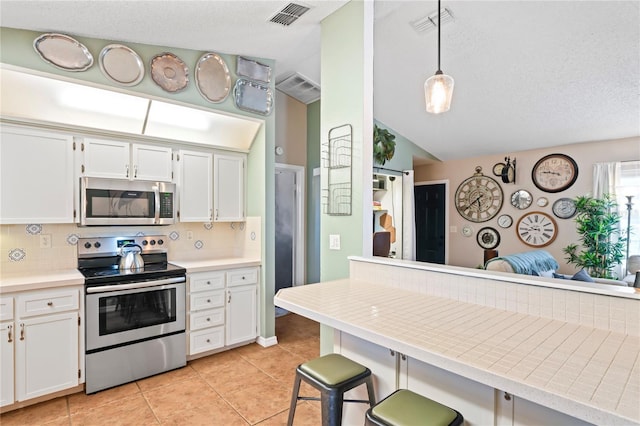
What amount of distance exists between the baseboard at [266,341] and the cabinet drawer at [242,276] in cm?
61

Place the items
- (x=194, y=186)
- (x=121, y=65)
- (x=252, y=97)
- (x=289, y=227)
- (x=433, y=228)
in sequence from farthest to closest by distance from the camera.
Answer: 1. (x=289, y=227)
2. (x=433, y=228)
3. (x=252, y=97)
4. (x=194, y=186)
5. (x=121, y=65)

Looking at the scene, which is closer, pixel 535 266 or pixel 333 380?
pixel 333 380

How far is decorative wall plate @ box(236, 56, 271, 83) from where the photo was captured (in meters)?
3.28

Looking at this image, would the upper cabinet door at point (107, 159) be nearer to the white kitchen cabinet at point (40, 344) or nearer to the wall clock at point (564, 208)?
the white kitchen cabinet at point (40, 344)

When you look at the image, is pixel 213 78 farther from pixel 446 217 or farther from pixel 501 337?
pixel 446 217

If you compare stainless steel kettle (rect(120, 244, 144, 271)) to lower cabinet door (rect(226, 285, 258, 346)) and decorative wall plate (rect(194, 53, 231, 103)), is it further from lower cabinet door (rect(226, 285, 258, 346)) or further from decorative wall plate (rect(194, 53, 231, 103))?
decorative wall plate (rect(194, 53, 231, 103))

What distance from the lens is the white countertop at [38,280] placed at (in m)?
2.20

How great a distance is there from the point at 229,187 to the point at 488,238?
11.0ft

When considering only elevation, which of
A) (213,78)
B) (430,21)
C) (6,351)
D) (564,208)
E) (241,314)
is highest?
(430,21)

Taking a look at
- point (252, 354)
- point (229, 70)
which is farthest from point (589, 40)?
point (252, 354)

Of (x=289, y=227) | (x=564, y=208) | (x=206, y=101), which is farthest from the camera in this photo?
(x=289, y=227)

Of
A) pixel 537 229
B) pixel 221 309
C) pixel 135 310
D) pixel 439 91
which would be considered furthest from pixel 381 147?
pixel 135 310

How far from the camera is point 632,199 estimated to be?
365cm

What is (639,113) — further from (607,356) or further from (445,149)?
(607,356)
